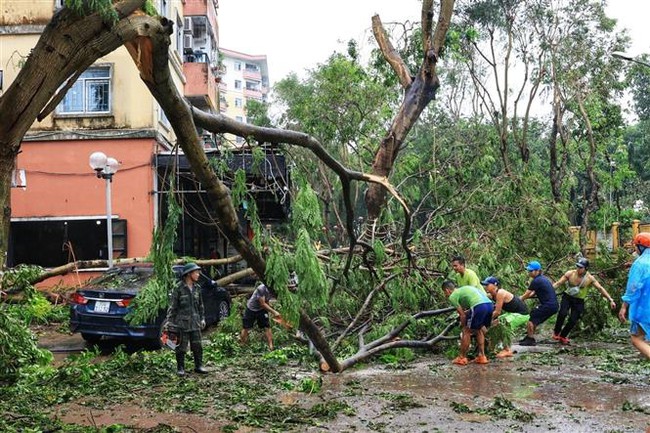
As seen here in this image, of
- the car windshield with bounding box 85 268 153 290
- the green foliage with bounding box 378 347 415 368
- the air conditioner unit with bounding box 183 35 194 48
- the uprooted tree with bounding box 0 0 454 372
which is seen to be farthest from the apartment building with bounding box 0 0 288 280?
the uprooted tree with bounding box 0 0 454 372

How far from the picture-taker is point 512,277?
11109 mm

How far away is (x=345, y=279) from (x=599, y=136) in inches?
658

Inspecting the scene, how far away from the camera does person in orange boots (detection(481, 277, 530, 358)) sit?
9.62 metres

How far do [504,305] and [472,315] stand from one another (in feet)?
4.89

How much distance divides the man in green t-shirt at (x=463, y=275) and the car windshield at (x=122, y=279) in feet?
17.0

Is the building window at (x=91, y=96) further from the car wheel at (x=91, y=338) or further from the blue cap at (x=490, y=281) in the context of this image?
the blue cap at (x=490, y=281)

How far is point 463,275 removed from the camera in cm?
969

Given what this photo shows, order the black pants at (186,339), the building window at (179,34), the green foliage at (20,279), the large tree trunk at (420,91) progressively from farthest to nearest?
1. the building window at (179,34)
2. the large tree trunk at (420,91)
3. the green foliage at (20,279)
4. the black pants at (186,339)

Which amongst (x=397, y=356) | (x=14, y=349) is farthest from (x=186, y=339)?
(x=397, y=356)

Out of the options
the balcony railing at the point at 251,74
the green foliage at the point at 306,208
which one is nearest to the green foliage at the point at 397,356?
the green foliage at the point at 306,208

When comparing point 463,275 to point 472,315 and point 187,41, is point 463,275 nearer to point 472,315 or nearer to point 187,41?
point 472,315

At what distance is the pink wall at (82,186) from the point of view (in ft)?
57.8

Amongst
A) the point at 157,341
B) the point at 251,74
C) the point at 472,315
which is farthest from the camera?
the point at 251,74

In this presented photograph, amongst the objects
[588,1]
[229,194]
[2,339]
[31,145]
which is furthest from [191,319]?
[588,1]
